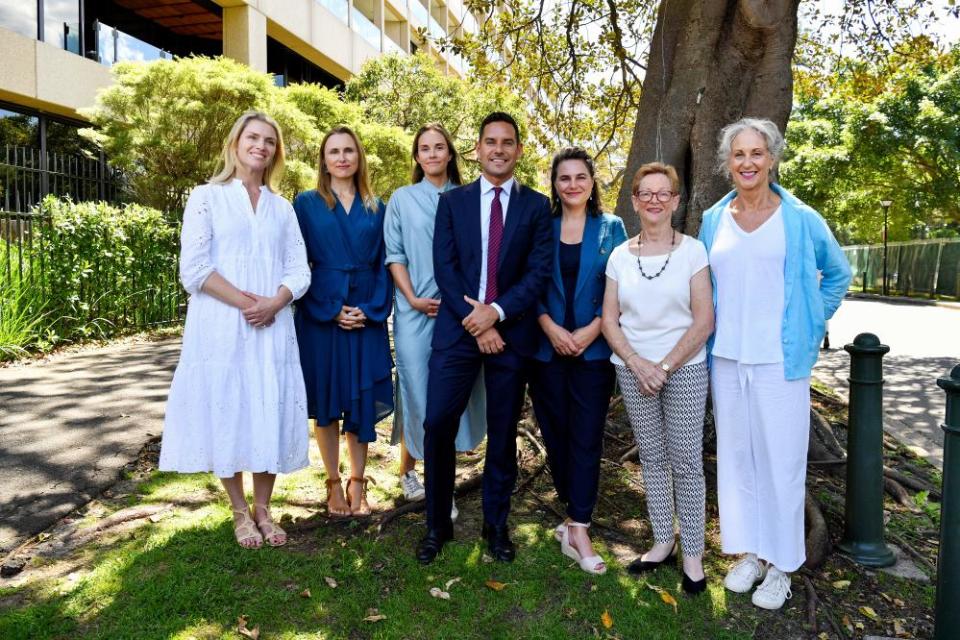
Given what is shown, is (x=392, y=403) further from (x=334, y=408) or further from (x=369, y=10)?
(x=369, y=10)

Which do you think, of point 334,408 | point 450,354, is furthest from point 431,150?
point 334,408

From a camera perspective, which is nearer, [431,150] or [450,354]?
[450,354]

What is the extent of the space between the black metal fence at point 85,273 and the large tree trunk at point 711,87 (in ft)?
24.7

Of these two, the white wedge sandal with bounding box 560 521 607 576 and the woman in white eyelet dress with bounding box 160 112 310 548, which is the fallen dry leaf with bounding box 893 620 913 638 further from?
the woman in white eyelet dress with bounding box 160 112 310 548

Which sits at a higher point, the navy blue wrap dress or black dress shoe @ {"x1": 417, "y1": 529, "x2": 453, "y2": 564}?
the navy blue wrap dress

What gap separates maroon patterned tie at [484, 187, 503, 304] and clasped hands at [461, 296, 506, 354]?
10cm

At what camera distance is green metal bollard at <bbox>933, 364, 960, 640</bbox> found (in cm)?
280

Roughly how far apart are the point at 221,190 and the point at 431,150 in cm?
125

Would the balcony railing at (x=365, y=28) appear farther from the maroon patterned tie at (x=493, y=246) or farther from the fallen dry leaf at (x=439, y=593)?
the fallen dry leaf at (x=439, y=593)

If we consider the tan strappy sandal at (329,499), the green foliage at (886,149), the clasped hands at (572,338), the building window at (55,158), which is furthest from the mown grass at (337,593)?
the green foliage at (886,149)

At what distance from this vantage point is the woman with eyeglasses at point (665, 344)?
3.39 meters

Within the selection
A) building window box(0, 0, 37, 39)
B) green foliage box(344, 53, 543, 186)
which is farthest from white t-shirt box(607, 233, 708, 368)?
building window box(0, 0, 37, 39)

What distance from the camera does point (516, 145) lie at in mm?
3855

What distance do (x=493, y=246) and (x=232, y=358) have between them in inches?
59.6
